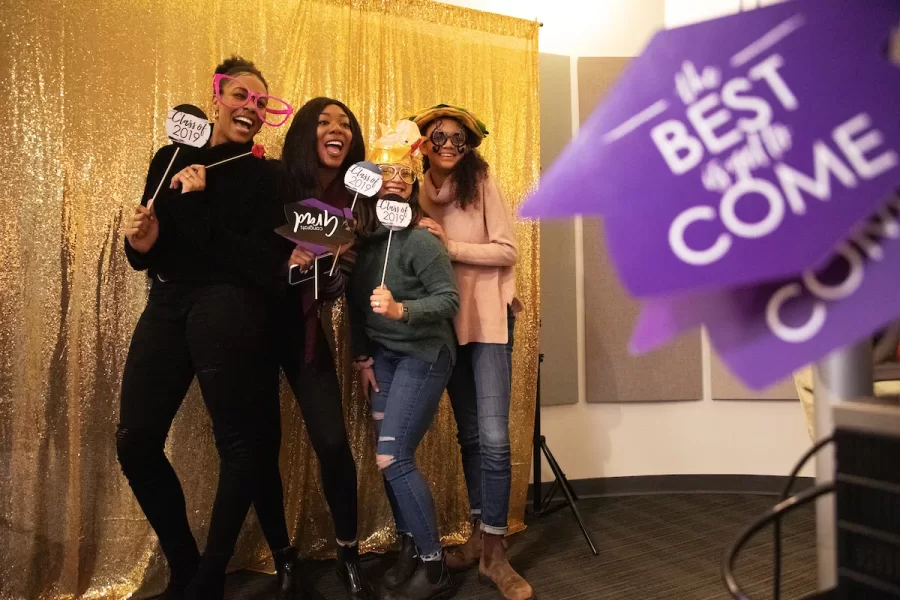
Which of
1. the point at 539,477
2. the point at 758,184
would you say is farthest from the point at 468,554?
the point at 758,184

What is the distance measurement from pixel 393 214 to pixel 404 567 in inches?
43.2

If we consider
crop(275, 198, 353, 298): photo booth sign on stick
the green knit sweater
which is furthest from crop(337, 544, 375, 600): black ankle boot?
crop(275, 198, 353, 298): photo booth sign on stick

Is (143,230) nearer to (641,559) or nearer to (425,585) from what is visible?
(425,585)

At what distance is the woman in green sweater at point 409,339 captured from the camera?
175 centimetres

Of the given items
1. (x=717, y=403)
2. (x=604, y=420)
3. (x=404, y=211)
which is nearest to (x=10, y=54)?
(x=404, y=211)

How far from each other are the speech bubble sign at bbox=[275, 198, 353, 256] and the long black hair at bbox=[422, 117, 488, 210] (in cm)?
52

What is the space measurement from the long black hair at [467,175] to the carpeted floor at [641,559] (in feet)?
4.07

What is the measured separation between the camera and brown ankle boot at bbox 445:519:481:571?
6.75 feet

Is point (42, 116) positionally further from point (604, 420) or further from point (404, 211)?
point (604, 420)

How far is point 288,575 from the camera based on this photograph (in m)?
1.79

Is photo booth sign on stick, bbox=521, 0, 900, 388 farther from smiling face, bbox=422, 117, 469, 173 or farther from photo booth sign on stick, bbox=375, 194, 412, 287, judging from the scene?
smiling face, bbox=422, 117, 469, 173

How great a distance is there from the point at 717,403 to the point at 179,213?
2.60 metres

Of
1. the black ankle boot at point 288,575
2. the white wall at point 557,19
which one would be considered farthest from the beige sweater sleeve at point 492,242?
the black ankle boot at point 288,575

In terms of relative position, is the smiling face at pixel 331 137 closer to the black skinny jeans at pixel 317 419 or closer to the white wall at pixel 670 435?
the black skinny jeans at pixel 317 419
